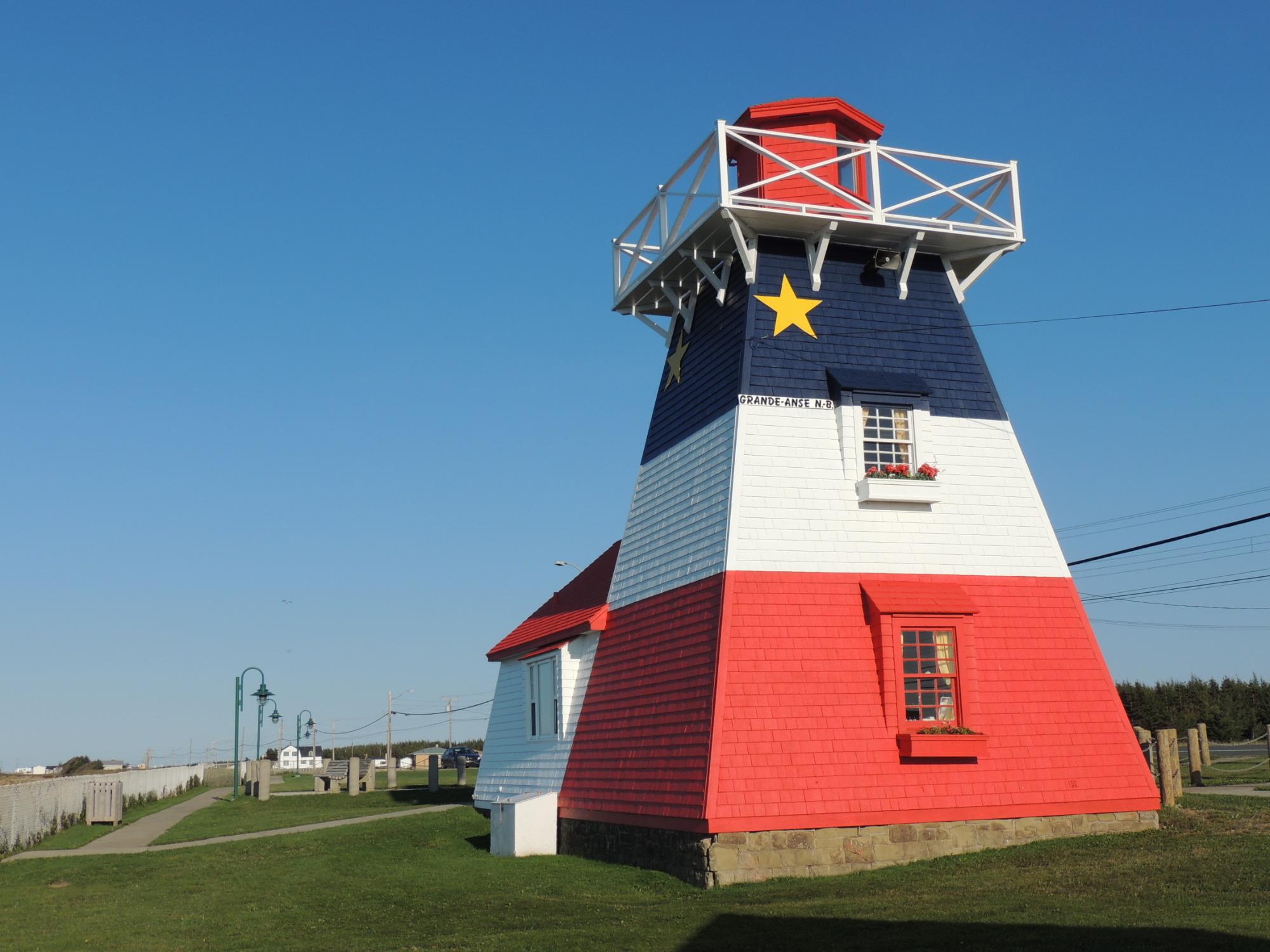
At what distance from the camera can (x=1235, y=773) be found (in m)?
32.0

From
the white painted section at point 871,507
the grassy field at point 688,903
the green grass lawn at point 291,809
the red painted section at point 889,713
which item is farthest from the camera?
the green grass lawn at point 291,809

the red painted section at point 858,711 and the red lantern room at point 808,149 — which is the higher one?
the red lantern room at point 808,149

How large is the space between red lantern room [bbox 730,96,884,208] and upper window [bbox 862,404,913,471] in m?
4.00

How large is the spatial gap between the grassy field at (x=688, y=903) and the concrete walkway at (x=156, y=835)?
3966mm

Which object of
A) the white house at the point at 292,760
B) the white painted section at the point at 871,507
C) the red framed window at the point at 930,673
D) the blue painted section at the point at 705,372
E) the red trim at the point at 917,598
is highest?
the blue painted section at the point at 705,372

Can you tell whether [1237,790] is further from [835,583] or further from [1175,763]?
[835,583]

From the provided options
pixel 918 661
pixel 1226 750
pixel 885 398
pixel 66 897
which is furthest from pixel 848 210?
pixel 1226 750

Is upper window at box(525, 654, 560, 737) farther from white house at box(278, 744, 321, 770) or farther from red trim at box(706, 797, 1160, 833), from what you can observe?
white house at box(278, 744, 321, 770)

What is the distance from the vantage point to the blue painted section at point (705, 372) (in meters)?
20.4

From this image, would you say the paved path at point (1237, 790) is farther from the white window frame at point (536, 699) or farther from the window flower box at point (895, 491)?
the white window frame at point (536, 699)

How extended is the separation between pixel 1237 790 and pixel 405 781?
46732 millimetres

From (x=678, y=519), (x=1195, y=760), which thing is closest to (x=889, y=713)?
(x=678, y=519)

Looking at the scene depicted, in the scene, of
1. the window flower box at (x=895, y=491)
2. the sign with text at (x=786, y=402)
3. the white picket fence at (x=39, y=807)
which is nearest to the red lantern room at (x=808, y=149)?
the sign with text at (x=786, y=402)

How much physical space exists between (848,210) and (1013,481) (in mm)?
5493
